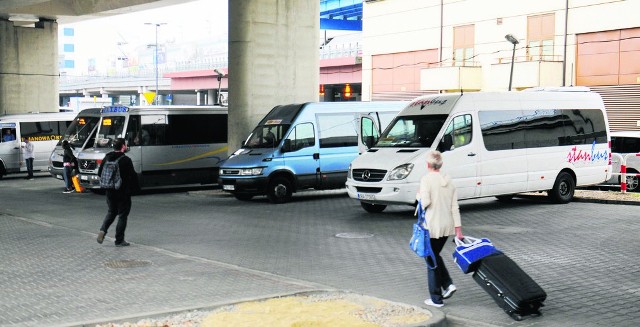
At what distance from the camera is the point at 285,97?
25281 mm

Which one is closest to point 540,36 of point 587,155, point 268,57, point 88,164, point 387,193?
point 268,57

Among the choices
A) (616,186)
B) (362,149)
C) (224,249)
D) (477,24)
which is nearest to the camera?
(224,249)

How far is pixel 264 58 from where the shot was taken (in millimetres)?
24797

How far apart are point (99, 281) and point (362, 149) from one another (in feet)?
38.0

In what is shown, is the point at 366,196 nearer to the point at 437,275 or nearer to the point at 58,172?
the point at 437,275

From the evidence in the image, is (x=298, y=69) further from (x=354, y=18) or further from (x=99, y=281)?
(x=354, y=18)

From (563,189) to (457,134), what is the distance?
3.95 meters

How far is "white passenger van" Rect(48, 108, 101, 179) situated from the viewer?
26.5 metres

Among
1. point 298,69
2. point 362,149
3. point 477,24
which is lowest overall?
point 362,149

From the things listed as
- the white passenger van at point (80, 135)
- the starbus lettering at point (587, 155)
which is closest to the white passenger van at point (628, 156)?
the starbus lettering at point (587, 155)

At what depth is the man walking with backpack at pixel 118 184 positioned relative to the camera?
526 inches

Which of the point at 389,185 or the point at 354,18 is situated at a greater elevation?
the point at 354,18

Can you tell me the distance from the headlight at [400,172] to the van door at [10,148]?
21232mm

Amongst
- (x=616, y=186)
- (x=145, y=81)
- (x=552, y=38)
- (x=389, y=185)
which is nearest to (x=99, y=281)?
(x=389, y=185)
